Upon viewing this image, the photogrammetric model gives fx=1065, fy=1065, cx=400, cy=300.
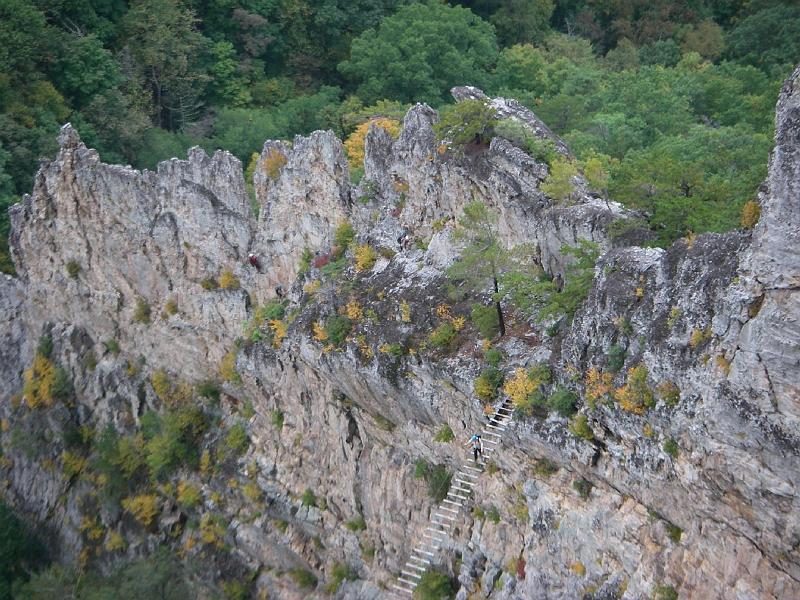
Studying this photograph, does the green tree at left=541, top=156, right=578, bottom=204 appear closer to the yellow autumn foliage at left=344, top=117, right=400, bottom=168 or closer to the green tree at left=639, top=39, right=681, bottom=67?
the yellow autumn foliage at left=344, top=117, right=400, bottom=168

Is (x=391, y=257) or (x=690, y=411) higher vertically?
(x=690, y=411)

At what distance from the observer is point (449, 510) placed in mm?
27031

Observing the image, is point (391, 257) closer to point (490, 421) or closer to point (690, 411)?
point (490, 421)

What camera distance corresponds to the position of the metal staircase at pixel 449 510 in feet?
81.0

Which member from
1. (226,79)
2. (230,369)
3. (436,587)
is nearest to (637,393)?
(436,587)

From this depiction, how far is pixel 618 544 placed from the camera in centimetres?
2183

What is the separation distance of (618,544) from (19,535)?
24474 millimetres

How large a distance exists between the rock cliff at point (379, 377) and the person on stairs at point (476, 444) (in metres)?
0.39

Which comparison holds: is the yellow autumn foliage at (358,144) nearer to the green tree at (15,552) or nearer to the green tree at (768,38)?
the green tree at (15,552)

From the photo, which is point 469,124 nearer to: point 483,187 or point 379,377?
point 483,187

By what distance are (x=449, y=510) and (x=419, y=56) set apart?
98.2 feet

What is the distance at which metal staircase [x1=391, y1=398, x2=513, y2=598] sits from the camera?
24703mm

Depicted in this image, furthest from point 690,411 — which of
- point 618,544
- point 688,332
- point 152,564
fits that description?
point 152,564

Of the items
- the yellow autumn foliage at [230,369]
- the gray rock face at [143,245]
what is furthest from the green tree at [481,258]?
the yellow autumn foliage at [230,369]
